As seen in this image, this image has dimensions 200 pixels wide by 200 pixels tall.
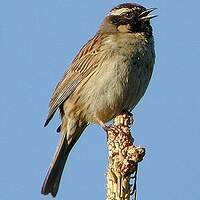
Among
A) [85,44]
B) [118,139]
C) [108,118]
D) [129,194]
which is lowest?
[129,194]

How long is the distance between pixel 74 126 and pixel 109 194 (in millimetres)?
3918

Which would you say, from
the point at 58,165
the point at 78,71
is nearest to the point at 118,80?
the point at 78,71

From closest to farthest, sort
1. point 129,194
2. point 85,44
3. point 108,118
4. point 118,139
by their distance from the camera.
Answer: point 129,194 → point 118,139 → point 108,118 → point 85,44

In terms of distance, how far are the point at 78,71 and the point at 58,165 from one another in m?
1.19

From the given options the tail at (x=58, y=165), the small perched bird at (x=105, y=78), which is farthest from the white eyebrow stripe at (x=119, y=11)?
the tail at (x=58, y=165)

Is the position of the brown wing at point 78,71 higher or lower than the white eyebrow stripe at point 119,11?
lower

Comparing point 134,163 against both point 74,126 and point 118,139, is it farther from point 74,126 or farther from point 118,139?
point 74,126

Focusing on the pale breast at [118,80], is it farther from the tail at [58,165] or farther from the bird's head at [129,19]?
the tail at [58,165]

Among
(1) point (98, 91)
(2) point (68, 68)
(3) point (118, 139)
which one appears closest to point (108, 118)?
(1) point (98, 91)

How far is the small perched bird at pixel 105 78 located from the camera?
6.93 meters

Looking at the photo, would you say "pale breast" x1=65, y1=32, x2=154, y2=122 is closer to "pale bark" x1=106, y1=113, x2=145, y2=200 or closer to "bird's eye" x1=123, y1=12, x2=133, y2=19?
"bird's eye" x1=123, y1=12, x2=133, y2=19

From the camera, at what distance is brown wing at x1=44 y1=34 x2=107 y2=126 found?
7379 millimetres

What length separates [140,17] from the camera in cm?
753

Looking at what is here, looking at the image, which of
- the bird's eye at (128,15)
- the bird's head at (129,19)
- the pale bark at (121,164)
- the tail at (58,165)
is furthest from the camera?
the bird's eye at (128,15)
